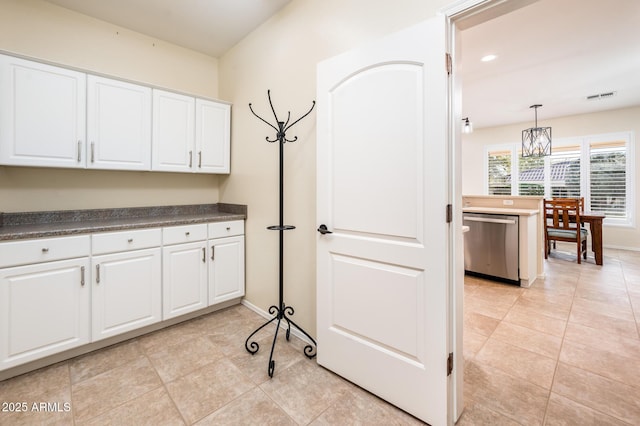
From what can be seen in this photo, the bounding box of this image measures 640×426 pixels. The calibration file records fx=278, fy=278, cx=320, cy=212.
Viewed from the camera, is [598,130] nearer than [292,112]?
No

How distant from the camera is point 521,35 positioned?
2.76 m

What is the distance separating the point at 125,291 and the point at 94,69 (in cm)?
205

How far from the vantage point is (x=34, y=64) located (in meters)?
2.04

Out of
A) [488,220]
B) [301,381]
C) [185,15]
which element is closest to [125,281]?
[301,381]

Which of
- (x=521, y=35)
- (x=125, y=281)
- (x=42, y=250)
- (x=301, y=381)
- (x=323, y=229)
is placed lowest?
(x=301, y=381)

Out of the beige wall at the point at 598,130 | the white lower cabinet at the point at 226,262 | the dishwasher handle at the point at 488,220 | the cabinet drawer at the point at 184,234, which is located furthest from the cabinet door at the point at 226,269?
the beige wall at the point at 598,130

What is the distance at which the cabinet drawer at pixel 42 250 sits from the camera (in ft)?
5.82

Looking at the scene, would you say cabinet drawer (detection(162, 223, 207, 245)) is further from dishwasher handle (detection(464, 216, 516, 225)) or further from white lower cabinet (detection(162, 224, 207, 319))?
dishwasher handle (detection(464, 216, 516, 225))

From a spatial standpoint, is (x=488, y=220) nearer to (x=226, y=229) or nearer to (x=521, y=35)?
(x=521, y=35)

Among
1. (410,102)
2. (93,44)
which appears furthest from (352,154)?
(93,44)

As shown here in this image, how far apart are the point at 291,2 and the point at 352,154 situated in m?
1.61

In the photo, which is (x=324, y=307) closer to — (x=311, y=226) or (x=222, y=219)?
(x=311, y=226)

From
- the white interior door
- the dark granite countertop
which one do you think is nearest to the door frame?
the white interior door

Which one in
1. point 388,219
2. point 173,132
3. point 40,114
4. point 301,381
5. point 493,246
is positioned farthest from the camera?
point 493,246
